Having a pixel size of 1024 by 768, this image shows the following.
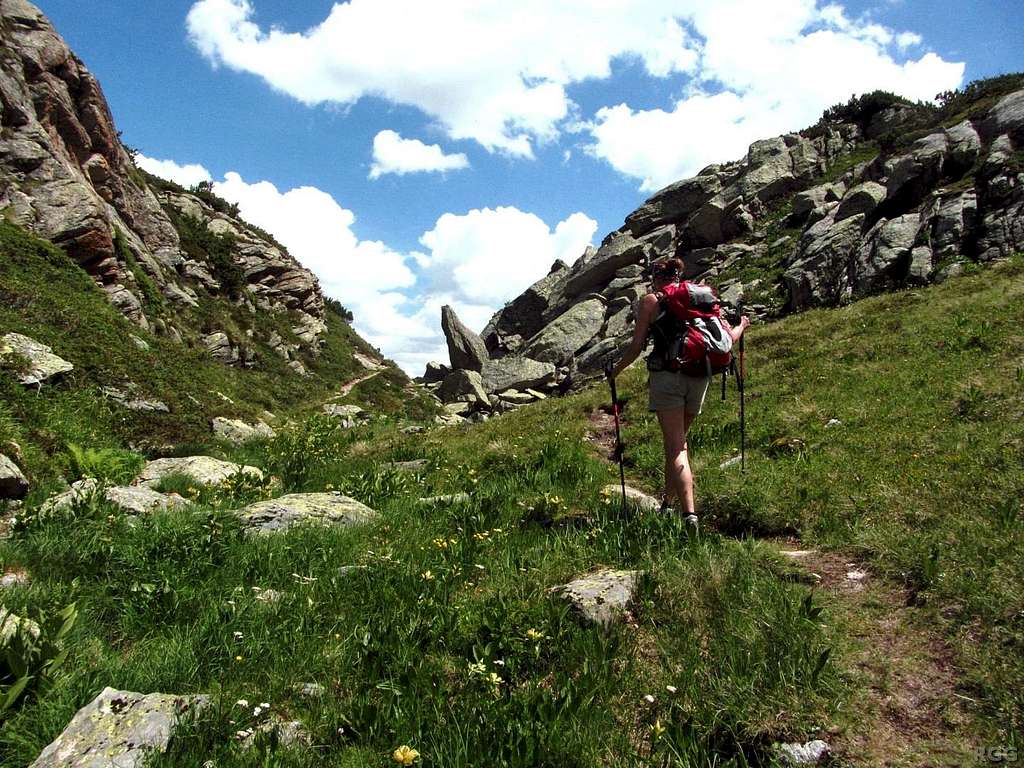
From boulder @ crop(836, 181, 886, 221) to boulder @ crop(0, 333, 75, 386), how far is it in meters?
28.6

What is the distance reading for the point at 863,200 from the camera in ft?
86.6

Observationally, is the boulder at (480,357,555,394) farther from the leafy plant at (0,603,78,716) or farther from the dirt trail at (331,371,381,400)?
the leafy plant at (0,603,78,716)

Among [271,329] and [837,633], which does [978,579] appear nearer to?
[837,633]

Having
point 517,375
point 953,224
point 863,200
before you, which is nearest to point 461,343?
point 517,375

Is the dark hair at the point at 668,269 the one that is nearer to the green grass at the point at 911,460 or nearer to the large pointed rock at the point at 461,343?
the green grass at the point at 911,460

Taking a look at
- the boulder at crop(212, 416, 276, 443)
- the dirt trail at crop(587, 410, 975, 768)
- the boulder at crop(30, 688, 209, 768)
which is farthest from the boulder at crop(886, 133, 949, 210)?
the boulder at crop(30, 688, 209, 768)

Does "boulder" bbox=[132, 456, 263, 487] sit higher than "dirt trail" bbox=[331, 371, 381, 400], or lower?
lower

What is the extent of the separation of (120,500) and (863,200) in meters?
29.7

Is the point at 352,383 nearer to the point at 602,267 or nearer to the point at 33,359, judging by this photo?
the point at 602,267

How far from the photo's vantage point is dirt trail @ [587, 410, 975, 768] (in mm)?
3018

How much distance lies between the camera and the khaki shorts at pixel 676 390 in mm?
6297

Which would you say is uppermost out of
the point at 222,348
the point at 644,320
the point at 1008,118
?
the point at 1008,118

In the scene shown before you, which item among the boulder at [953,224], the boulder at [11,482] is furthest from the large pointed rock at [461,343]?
the boulder at [11,482]

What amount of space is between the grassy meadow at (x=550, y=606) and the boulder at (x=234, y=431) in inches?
243
